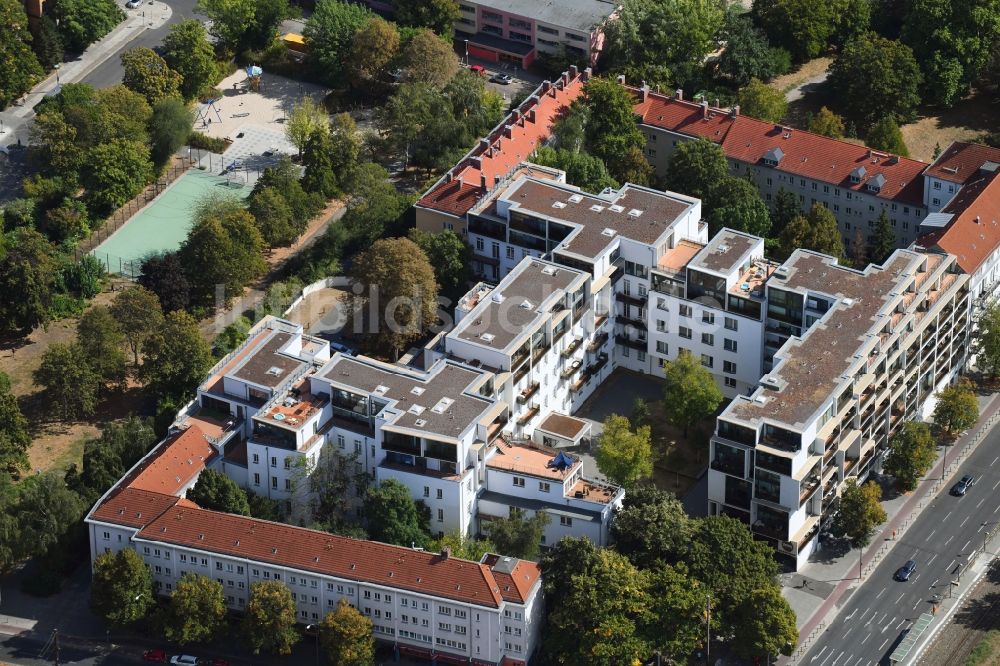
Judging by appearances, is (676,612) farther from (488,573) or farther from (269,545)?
(269,545)

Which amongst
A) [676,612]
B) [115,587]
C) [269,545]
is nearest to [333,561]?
[269,545]

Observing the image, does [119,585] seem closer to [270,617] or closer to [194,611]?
[194,611]

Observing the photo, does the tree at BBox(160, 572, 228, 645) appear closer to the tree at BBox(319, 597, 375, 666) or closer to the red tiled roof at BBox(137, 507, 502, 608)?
the red tiled roof at BBox(137, 507, 502, 608)

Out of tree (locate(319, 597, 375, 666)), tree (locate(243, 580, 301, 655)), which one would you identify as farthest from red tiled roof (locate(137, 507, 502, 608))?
tree (locate(319, 597, 375, 666))

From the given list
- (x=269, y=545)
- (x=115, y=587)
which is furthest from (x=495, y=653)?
(x=115, y=587)

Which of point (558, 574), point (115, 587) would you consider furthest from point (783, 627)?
point (115, 587)

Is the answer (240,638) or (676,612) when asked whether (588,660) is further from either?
(240,638)

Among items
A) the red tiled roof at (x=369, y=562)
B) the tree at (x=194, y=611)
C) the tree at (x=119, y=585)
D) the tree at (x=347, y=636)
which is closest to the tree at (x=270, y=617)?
the red tiled roof at (x=369, y=562)
